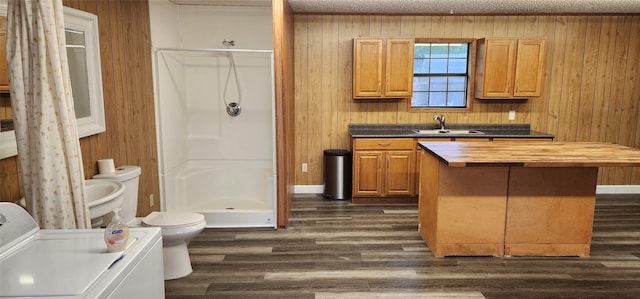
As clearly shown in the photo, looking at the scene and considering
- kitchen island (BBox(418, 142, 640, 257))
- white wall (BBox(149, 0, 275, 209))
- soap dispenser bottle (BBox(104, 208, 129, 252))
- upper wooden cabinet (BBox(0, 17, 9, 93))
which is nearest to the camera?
soap dispenser bottle (BBox(104, 208, 129, 252))

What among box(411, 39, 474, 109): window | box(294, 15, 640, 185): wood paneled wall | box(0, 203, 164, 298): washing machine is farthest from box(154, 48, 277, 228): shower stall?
box(0, 203, 164, 298): washing machine

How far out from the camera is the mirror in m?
2.81

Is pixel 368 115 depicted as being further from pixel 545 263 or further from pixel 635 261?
pixel 635 261

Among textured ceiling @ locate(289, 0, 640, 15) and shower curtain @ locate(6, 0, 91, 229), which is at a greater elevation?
textured ceiling @ locate(289, 0, 640, 15)

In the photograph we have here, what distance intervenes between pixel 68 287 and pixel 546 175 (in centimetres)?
320

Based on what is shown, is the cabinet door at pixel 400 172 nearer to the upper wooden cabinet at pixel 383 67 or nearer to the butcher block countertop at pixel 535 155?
the upper wooden cabinet at pixel 383 67

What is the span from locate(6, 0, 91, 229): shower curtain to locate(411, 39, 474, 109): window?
4.09 m

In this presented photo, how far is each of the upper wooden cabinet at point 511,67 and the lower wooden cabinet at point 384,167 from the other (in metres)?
1.20

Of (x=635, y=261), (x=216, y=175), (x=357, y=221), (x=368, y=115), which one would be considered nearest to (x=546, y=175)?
(x=635, y=261)

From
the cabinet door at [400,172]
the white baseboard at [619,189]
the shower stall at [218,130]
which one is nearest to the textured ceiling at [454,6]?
the shower stall at [218,130]

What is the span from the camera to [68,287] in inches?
53.4

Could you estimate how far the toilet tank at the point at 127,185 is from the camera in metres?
2.99

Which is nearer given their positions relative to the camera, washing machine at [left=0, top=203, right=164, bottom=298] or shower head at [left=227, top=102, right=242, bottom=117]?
washing machine at [left=0, top=203, right=164, bottom=298]

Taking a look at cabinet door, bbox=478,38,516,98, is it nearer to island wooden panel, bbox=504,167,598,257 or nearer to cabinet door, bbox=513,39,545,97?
cabinet door, bbox=513,39,545,97
